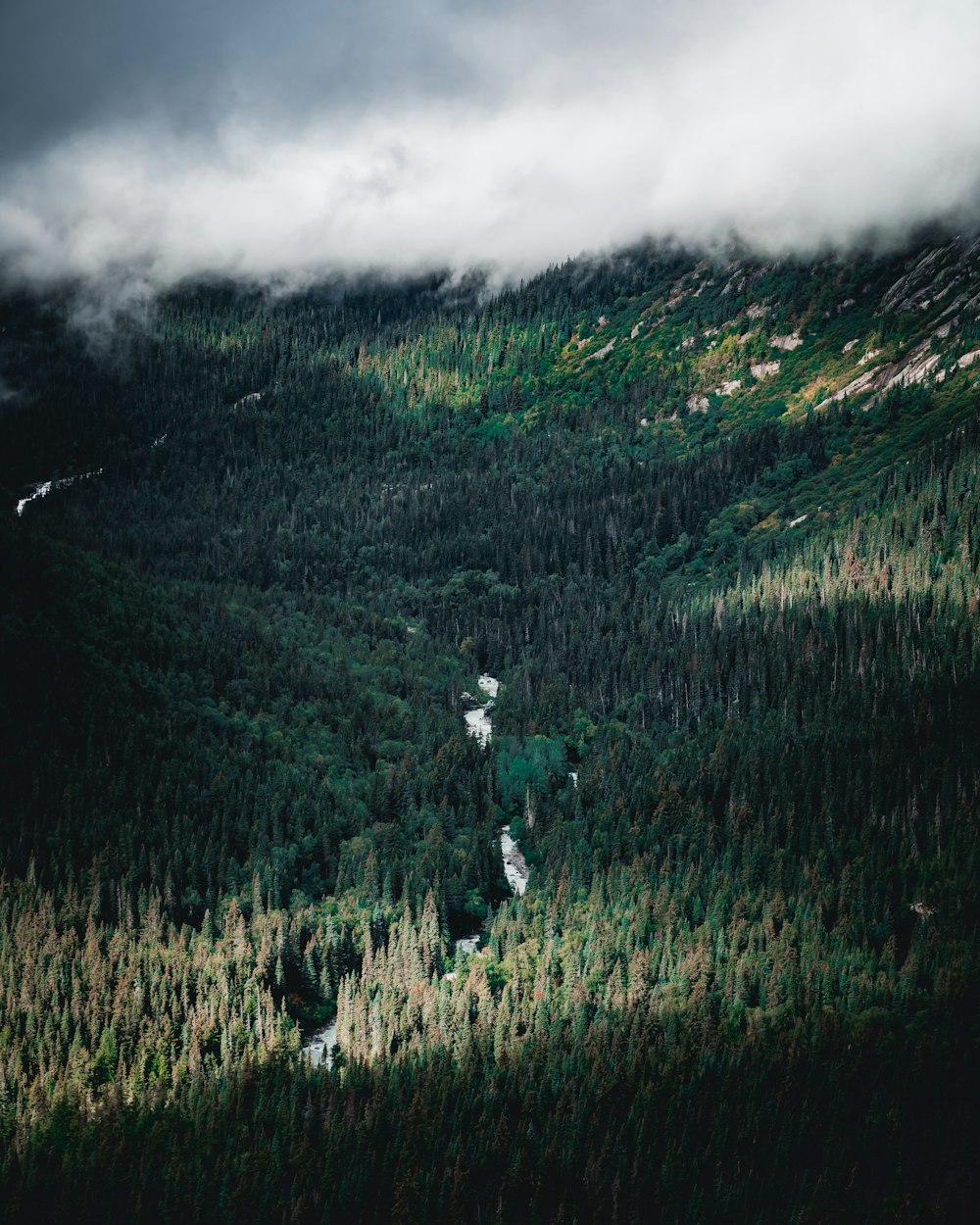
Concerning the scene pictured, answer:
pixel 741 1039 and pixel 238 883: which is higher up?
pixel 238 883

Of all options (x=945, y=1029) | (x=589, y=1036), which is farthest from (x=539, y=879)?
(x=945, y=1029)

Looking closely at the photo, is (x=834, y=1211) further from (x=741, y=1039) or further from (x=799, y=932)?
(x=799, y=932)

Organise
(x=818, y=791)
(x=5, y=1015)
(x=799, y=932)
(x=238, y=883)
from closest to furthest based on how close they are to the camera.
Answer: (x=5, y=1015)
(x=799, y=932)
(x=238, y=883)
(x=818, y=791)

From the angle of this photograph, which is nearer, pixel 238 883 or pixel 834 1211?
pixel 834 1211

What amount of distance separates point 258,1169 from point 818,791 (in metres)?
106

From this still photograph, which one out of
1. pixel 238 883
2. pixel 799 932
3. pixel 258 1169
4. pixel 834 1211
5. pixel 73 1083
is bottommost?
pixel 834 1211

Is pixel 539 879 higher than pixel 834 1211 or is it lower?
higher

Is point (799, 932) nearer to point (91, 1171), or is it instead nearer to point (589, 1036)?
point (589, 1036)

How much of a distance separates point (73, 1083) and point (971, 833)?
124253 mm

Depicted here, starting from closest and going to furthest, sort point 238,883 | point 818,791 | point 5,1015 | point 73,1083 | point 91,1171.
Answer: point 91,1171 < point 73,1083 < point 5,1015 < point 238,883 < point 818,791

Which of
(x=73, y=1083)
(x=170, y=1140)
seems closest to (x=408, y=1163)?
(x=170, y=1140)

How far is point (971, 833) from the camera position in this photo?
172 metres

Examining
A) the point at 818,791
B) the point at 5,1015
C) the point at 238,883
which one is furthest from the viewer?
the point at 818,791

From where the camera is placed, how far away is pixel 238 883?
17112cm
